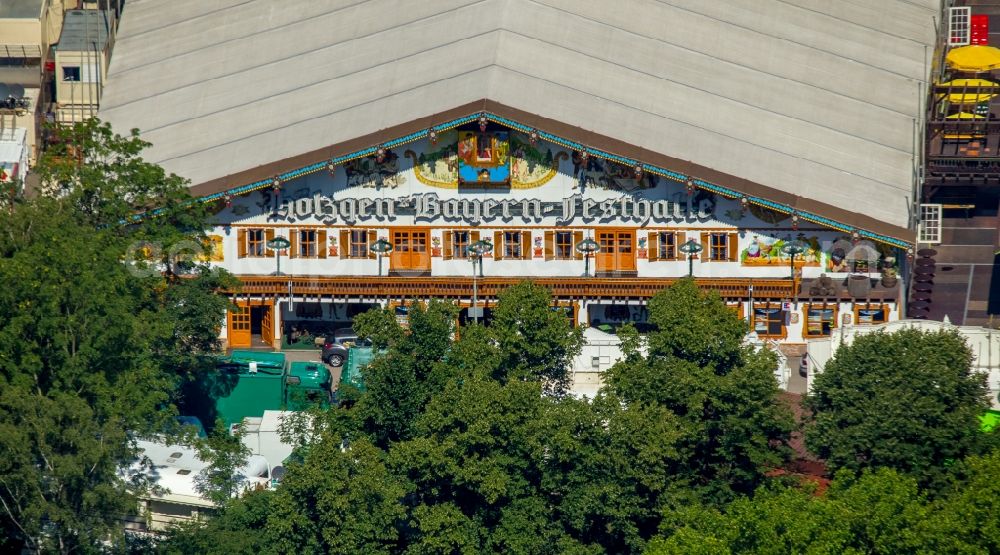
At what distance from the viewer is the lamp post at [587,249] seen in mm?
140875

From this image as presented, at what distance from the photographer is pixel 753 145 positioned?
144750mm

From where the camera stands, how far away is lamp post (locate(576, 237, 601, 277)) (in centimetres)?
14088

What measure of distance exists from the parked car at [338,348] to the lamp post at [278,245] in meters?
5.49

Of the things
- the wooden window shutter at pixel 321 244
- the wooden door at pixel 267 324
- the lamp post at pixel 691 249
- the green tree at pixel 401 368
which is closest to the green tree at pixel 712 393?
the green tree at pixel 401 368

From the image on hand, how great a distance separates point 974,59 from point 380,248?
4043 cm

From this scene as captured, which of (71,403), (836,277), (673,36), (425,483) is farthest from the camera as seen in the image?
(673,36)

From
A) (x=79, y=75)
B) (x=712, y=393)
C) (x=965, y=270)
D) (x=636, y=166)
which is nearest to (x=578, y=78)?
(x=636, y=166)

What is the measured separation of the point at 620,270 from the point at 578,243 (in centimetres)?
264

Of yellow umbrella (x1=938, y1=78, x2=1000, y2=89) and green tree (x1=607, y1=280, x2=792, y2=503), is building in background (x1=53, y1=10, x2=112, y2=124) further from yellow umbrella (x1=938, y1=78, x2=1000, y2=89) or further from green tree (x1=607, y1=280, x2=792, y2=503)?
yellow umbrella (x1=938, y1=78, x2=1000, y2=89)

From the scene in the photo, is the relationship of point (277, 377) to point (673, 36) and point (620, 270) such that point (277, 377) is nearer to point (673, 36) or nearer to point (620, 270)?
point (620, 270)

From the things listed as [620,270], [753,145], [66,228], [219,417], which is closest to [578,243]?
[620,270]

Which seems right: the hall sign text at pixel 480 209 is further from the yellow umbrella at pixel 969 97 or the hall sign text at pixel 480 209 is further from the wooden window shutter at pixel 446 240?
the yellow umbrella at pixel 969 97

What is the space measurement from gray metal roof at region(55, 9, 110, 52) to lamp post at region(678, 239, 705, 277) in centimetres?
4035

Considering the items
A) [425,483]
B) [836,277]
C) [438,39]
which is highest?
[438,39]
